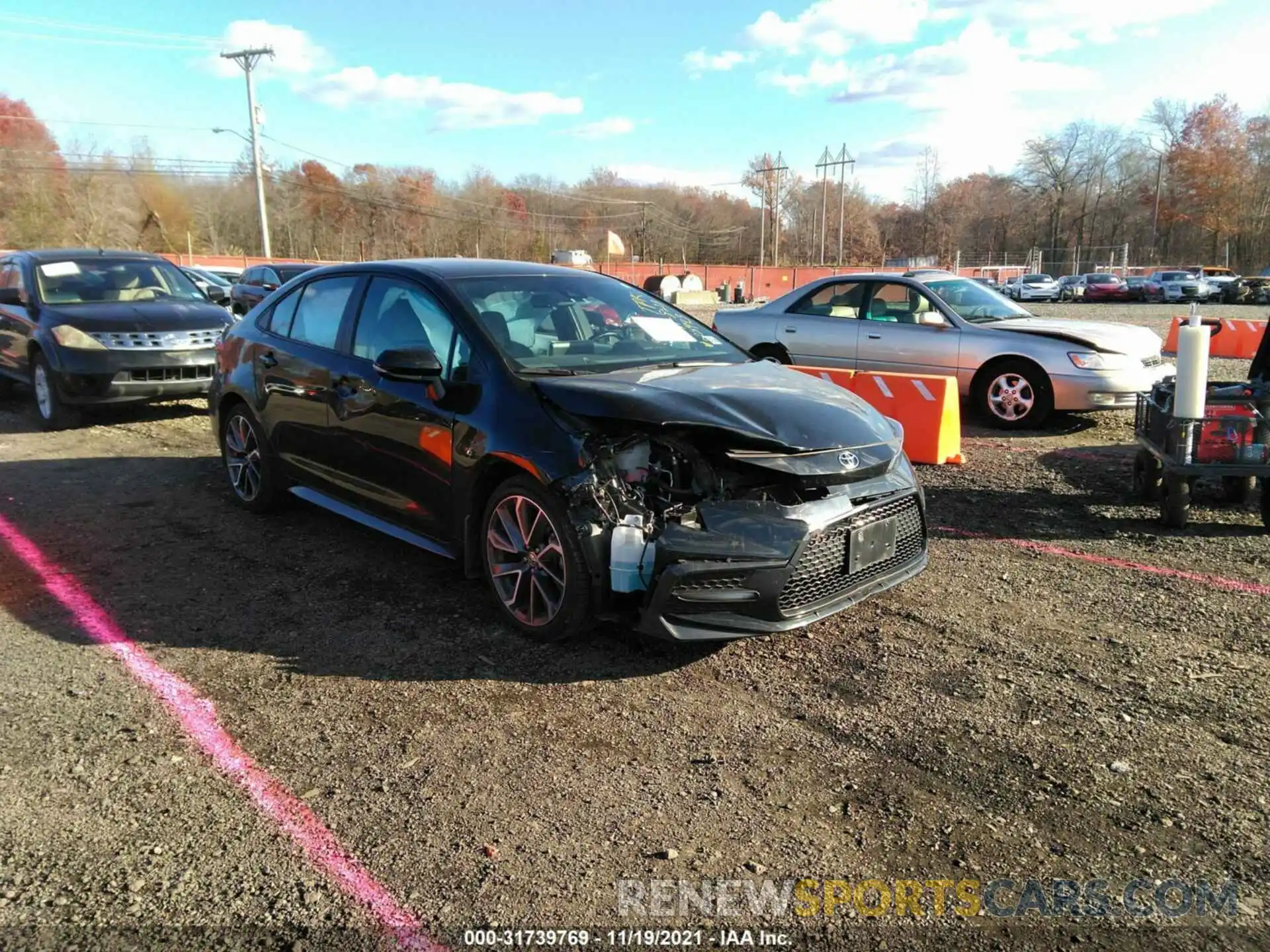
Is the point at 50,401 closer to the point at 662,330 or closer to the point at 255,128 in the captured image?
the point at 662,330

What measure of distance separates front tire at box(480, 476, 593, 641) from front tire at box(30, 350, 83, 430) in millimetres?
6934

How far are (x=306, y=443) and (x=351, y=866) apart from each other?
3.26m

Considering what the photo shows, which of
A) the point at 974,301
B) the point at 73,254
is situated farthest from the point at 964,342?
the point at 73,254

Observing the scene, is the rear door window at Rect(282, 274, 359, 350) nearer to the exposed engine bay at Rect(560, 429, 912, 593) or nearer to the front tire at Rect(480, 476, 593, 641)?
the front tire at Rect(480, 476, 593, 641)

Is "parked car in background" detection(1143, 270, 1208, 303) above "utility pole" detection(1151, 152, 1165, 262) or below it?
below

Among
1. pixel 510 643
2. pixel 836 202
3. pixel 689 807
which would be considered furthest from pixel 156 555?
pixel 836 202

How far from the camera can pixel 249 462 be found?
5.99 metres

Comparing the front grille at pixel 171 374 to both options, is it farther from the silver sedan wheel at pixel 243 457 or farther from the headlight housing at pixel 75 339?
the silver sedan wheel at pixel 243 457

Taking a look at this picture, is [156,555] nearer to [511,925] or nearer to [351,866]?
[351,866]

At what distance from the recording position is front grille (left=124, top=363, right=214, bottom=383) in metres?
8.73

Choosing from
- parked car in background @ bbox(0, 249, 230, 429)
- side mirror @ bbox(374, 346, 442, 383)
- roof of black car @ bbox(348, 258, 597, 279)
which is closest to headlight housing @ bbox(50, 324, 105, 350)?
parked car in background @ bbox(0, 249, 230, 429)

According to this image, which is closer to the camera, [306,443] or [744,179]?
[306,443]

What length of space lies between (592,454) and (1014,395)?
6.64 meters

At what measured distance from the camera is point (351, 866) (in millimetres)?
2479
